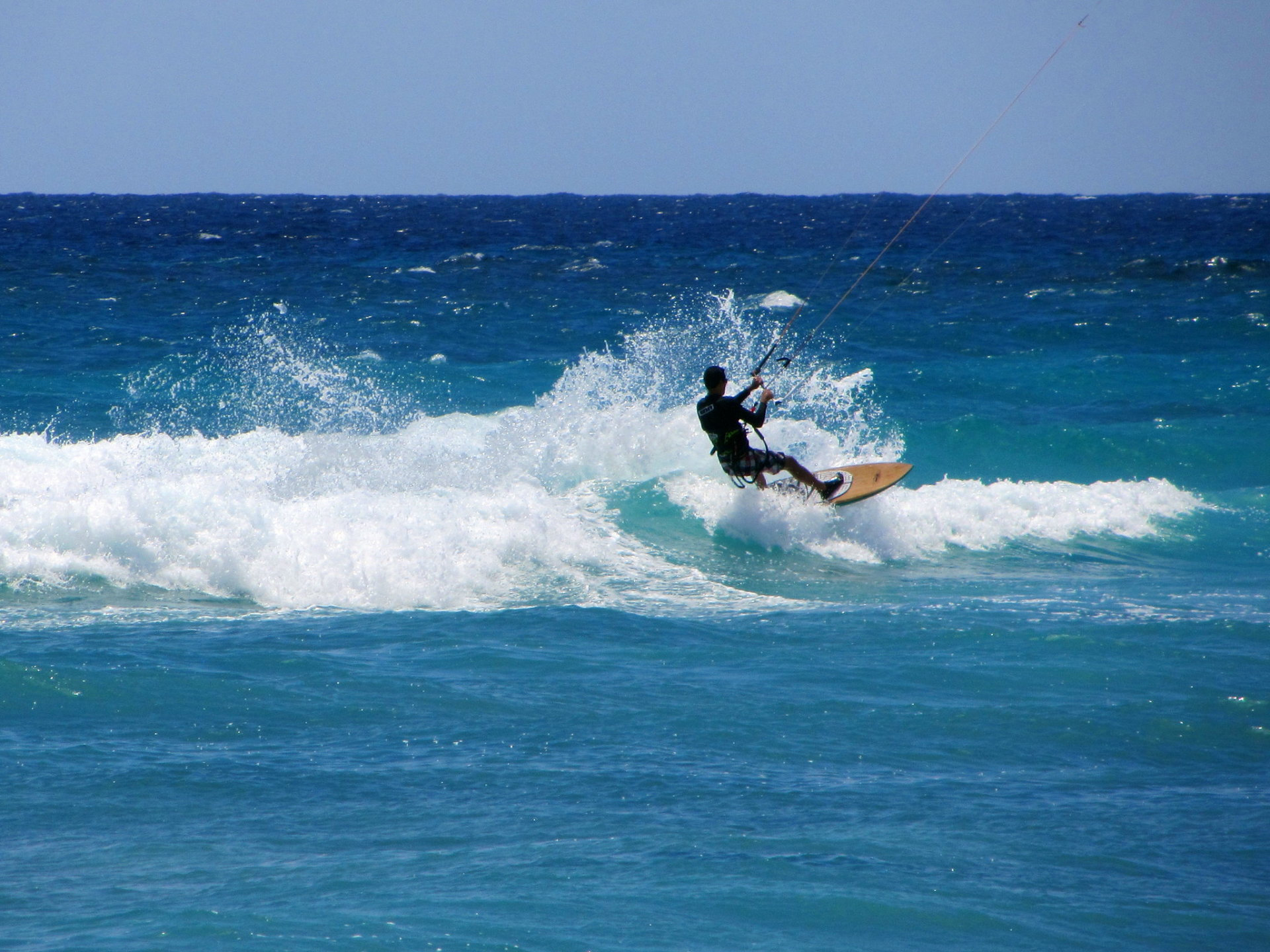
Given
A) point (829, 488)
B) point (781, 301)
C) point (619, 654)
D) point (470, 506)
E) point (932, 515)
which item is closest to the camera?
point (619, 654)

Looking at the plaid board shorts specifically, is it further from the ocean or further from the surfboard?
the ocean

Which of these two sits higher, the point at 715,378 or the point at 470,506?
the point at 715,378

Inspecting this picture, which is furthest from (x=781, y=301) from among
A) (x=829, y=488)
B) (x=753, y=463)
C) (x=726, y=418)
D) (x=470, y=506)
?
(x=726, y=418)

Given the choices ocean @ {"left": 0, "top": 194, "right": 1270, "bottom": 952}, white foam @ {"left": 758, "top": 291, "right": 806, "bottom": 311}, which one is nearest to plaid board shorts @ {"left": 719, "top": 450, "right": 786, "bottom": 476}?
ocean @ {"left": 0, "top": 194, "right": 1270, "bottom": 952}

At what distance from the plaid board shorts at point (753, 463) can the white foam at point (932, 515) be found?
936 millimetres

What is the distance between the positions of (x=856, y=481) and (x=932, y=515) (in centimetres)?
106

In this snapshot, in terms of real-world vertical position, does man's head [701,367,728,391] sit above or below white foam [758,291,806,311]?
below

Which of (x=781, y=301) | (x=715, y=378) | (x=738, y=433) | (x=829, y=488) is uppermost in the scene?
(x=781, y=301)

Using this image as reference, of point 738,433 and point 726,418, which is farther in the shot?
point 738,433

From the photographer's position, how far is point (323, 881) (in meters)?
4.47

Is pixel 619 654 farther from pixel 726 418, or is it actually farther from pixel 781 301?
pixel 781 301

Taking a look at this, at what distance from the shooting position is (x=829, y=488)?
34.2 feet

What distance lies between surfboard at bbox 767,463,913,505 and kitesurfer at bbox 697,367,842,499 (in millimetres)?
225

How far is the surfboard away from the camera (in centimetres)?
1043
